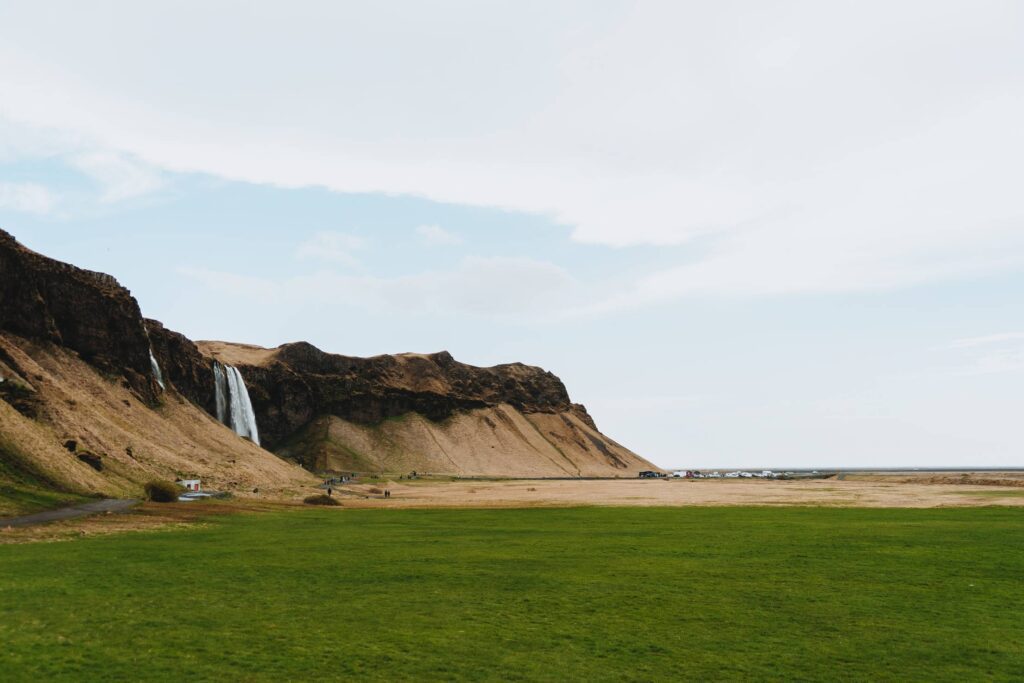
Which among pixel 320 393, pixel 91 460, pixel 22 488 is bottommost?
pixel 22 488

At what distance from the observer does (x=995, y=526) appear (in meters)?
41.0

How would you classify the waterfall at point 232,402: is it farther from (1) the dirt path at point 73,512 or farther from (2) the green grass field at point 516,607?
(2) the green grass field at point 516,607

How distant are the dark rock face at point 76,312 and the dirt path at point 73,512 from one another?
46659mm

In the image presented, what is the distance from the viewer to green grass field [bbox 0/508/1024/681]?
49.1ft

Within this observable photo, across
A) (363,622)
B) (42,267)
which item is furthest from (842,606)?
(42,267)

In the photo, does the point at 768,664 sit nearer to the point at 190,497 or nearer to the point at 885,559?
the point at 885,559

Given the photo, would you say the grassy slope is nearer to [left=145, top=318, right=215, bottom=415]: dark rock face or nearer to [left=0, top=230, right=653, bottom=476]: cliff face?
[left=0, top=230, right=653, bottom=476]: cliff face

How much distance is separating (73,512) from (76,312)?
211 feet

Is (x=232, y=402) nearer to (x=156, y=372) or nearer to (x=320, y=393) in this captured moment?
(x=156, y=372)

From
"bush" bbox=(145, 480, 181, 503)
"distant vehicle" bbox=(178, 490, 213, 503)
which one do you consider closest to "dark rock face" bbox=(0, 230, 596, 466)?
"distant vehicle" bbox=(178, 490, 213, 503)

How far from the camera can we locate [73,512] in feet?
148

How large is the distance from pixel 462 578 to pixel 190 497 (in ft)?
149

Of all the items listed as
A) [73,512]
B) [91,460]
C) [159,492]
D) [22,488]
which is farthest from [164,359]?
[73,512]

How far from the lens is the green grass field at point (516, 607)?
49.1ft
